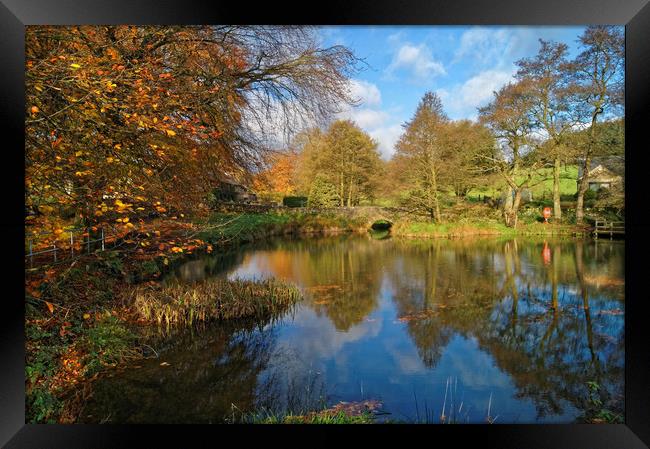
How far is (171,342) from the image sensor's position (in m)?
4.69

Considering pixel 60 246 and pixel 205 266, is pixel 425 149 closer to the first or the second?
pixel 205 266

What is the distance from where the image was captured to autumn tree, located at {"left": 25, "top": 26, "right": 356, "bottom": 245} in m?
2.96

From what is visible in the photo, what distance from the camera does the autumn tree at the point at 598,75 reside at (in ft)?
20.4

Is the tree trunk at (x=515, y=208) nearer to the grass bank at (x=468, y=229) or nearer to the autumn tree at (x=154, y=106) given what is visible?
the grass bank at (x=468, y=229)

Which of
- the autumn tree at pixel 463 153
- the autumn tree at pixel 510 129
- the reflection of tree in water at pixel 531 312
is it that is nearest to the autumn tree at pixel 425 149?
the autumn tree at pixel 463 153

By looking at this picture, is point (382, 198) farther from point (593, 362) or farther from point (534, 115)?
point (593, 362)

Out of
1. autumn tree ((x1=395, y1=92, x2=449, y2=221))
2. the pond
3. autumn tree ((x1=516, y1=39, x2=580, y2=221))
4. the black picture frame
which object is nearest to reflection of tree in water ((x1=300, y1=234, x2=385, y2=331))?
the pond

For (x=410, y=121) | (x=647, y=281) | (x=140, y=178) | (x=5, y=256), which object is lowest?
(x=647, y=281)

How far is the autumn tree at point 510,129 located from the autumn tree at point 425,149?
179 centimetres

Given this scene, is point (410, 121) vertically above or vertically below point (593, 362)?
above

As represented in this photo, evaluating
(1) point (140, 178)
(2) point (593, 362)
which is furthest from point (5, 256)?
(2) point (593, 362)

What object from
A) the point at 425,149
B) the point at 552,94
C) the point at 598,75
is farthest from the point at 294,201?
the point at 598,75
